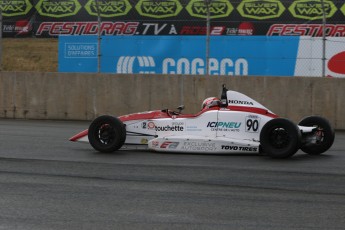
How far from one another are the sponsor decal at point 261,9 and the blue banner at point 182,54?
265cm

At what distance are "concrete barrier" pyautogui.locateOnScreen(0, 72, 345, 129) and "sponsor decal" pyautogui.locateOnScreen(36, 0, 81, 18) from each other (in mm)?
7636

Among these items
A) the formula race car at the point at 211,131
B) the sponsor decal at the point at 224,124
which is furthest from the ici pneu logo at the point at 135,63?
the sponsor decal at the point at 224,124

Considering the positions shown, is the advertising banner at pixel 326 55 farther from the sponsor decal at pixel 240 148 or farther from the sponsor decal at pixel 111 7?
the sponsor decal at pixel 240 148

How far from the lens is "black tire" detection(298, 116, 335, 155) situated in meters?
12.1

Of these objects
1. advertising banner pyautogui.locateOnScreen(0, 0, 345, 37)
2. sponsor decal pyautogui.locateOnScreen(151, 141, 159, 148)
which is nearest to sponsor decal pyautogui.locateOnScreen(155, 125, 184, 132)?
sponsor decal pyautogui.locateOnScreen(151, 141, 159, 148)

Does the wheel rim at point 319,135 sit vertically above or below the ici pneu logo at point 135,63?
below

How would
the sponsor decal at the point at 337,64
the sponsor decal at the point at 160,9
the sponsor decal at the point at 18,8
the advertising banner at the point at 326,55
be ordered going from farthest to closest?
the sponsor decal at the point at 18,8 < the sponsor decal at the point at 160,9 < the sponsor decal at the point at 337,64 < the advertising banner at the point at 326,55

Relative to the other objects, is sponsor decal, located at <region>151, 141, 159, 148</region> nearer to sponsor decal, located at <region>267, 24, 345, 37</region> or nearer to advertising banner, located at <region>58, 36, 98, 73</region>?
advertising banner, located at <region>58, 36, 98, 73</region>

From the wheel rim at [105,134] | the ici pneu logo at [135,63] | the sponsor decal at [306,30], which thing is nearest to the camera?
the wheel rim at [105,134]

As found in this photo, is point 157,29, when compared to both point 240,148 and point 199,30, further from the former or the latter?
point 240,148

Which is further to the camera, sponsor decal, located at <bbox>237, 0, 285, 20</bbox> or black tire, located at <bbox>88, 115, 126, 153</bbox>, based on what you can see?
sponsor decal, located at <bbox>237, 0, 285, 20</bbox>

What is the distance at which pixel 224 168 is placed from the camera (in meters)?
10.6

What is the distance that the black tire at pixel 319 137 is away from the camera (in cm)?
1207

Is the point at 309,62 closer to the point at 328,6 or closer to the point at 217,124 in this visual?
the point at 328,6
